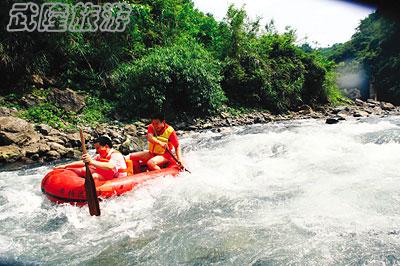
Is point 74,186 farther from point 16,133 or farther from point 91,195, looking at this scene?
point 16,133

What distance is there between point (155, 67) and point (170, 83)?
97 cm

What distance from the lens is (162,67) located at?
1315 centimetres

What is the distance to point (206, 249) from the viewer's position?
11.7 ft

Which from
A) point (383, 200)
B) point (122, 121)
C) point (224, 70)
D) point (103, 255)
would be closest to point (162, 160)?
point (103, 255)

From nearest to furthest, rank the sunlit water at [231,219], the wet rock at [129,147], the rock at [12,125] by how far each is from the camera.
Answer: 1. the sunlit water at [231,219]
2. the rock at [12,125]
3. the wet rock at [129,147]

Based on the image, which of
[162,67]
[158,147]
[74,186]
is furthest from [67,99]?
[74,186]

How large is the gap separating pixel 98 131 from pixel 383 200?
28.0ft

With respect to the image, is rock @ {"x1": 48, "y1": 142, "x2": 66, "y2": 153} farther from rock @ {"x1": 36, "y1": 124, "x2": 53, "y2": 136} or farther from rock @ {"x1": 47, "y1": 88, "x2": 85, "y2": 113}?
rock @ {"x1": 47, "y1": 88, "x2": 85, "y2": 113}

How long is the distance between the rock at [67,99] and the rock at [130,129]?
77.6 inches

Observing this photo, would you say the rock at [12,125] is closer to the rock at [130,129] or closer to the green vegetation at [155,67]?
the green vegetation at [155,67]

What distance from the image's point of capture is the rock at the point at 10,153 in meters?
7.97

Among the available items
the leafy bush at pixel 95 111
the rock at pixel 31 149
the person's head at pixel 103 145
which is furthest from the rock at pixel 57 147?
the person's head at pixel 103 145

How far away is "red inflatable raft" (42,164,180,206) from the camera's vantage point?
481 centimetres

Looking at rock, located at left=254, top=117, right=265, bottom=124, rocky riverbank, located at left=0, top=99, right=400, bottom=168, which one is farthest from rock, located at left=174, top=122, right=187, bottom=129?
rock, located at left=254, top=117, right=265, bottom=124
